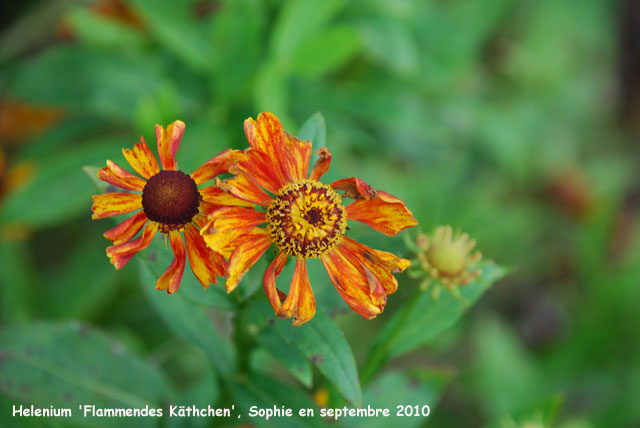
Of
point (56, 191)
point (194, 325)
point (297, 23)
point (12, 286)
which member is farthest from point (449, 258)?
point (12, 286)

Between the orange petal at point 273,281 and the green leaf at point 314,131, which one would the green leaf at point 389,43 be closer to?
the green leaf at point 314,131

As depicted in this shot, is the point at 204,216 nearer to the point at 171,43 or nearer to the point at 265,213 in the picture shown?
the point at 265,213

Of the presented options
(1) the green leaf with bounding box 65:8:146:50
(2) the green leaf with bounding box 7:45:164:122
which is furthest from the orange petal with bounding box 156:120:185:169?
(1) the green leaf with bounding box 65:8:146:50

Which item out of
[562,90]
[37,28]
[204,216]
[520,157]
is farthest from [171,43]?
[562,90]

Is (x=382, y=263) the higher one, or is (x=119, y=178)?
(x=119, y=178)

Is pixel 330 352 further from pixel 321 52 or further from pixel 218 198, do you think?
pixel 321 52
